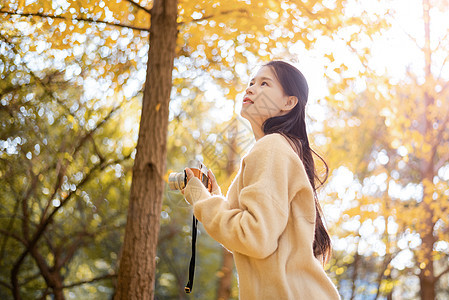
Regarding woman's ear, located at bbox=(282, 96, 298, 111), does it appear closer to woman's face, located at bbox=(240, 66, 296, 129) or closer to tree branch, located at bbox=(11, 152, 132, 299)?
woman's face, located at bbox=(240, 66, 296, 129)

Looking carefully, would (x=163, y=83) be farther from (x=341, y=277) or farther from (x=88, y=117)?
(x=341, y=277)

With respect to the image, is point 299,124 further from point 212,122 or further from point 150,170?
point 212,122

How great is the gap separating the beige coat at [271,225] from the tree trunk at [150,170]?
153 cm

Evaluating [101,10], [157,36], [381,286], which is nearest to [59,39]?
[101,10]

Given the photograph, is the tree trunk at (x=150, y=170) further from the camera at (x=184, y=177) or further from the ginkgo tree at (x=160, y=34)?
the camera at (x=184, y=177)

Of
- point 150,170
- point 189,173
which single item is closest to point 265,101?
point 189,173

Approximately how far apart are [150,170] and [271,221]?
5.84 feet

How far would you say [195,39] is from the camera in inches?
129

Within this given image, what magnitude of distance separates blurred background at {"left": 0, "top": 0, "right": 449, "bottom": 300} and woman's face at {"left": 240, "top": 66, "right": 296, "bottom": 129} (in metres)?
1.28

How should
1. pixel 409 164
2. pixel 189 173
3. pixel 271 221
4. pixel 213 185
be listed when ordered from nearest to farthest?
pixel 271 221 < pixel 189 173 < pixel 213 185 < pixel 409 164

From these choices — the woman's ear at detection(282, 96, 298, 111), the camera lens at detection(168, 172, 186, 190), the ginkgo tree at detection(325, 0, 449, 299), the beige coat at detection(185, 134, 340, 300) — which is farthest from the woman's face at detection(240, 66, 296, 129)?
the ginkgo tree at detection(325, 0, 449, 299)

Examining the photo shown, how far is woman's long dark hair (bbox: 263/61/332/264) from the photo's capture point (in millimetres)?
1647

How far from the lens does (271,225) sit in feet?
4.39

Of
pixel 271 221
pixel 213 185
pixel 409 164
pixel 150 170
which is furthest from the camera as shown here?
pixel 409 164
